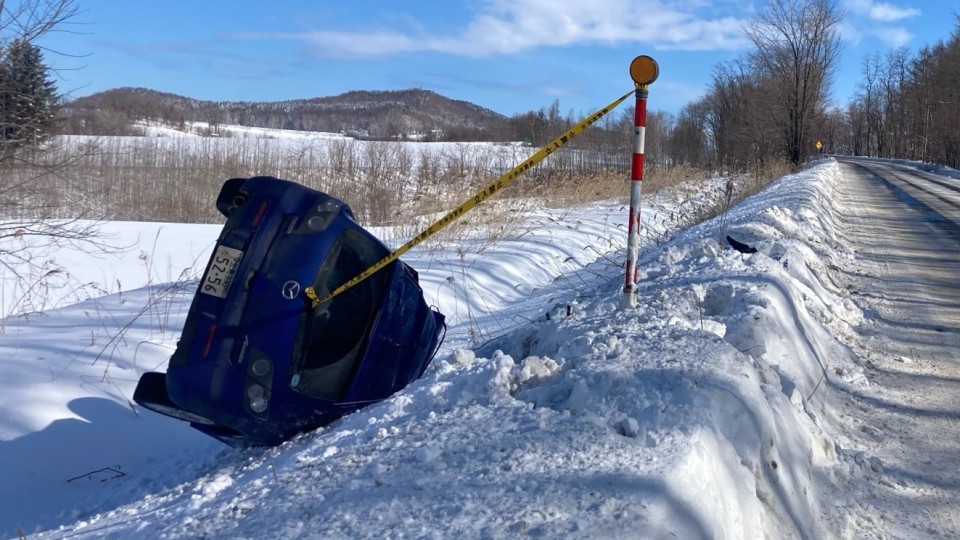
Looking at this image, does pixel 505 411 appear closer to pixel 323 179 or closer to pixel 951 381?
pixel 951 381

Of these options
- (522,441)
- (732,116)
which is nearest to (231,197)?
(522,441)

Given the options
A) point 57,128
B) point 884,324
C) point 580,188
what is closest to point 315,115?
point 580,188

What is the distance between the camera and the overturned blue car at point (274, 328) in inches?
125

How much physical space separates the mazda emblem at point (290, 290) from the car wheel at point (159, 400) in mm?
634

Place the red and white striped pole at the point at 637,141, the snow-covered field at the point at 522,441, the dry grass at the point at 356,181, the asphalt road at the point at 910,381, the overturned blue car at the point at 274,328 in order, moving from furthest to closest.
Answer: the dry grass at the point at 356,181
the red and white striped pole at the point at 637,141
the asphalt road at the point at 910,381
the overturned blue car at the point at 274,328
the snow-covered field at the point at 522,441

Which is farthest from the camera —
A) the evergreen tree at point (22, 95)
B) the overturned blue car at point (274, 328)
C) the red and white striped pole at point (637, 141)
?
the evergreen tree at point (22, 95)

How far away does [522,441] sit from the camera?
109 inches

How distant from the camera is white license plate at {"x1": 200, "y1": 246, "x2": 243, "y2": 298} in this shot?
3.22 metres

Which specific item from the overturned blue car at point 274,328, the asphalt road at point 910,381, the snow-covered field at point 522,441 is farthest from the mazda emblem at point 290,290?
the asphalt road at point 910,381

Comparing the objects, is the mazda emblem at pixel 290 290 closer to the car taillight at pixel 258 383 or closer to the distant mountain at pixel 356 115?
the car taillight at pixel 258 383

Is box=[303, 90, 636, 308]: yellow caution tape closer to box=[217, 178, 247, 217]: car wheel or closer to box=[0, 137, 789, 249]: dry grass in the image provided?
box=[217, 178, 247, 217]: car wheel

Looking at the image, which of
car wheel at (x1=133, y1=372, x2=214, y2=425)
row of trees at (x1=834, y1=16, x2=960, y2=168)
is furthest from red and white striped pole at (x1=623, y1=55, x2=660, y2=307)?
row of trees at (x1=834, y1=16, x2=960, y2=168)

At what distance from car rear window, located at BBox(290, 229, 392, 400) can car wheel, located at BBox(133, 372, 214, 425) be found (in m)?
0.46

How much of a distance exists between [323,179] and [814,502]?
15.7 m
